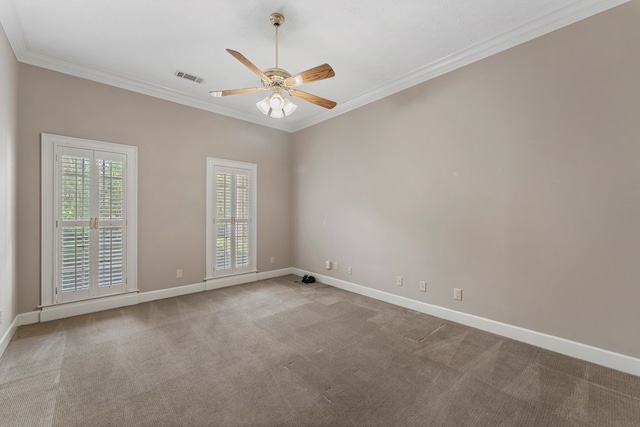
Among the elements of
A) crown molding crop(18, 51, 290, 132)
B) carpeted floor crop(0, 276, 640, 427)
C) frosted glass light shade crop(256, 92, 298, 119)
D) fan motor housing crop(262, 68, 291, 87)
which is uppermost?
crown molding crop(18, 51, 290, 132)

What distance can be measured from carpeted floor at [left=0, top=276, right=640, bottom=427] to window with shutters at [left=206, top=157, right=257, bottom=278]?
1.48 meters

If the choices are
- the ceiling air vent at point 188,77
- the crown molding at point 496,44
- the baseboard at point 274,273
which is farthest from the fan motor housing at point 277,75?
the baseboard at point 274,273

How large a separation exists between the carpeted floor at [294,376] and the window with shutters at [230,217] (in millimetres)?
1476

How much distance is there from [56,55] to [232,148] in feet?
7.84

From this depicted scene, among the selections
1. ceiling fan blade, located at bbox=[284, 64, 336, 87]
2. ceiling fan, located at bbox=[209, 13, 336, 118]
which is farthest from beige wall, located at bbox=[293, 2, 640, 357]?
ceiling fan blade, located at bbox=[284, 64, 336, 87]

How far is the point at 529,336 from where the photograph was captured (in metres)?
2.74

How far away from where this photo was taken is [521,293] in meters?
2.81

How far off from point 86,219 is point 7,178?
0.91 m

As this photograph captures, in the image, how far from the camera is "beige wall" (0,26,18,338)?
256 centimetres

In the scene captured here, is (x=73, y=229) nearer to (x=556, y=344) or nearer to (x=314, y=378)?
(x=314, y=378)

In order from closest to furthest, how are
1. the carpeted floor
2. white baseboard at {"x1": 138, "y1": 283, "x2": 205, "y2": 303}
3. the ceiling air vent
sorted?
the carpeted floor < the ceiling air vent < white baseboard at {"x1": 138, "y1": 283, "x2": 205, "y2": 303}

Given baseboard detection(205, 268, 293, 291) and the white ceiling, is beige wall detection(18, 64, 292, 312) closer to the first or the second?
baseboard detection(205, 268, 293, 291)

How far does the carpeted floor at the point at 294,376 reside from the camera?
1.79 metres

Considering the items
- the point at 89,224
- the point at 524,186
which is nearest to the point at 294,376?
the point at 524,186
